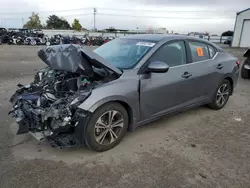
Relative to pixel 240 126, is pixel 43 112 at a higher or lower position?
higher

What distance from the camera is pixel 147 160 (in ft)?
9.80

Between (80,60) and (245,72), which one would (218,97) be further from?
(245,72)

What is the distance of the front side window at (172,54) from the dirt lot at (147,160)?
1.18m

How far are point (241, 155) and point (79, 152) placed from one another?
7.60ft

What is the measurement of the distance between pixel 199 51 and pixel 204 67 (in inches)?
12.9

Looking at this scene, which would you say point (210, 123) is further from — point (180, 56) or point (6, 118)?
point (6, 118)

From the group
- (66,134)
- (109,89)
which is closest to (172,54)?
(109,89)

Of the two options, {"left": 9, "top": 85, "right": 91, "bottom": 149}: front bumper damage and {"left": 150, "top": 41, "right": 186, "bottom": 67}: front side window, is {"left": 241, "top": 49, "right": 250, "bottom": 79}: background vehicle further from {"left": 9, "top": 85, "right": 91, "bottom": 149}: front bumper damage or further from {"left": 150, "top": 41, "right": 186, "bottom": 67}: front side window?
{"left": 9, "top": 85, "right": 91, "bottom": 149}: front bumper damage

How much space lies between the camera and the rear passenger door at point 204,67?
13.3 ft

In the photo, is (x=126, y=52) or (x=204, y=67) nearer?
(x=126, y=52)

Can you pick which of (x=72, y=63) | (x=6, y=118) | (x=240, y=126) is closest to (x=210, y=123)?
(x=240, y=126)

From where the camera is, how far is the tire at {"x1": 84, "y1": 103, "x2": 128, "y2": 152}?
9.43ft

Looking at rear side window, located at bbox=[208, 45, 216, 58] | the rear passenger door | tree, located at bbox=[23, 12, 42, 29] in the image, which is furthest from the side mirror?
tree, located at bbox=[23, 12, 42, 29]

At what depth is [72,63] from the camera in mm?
3090
